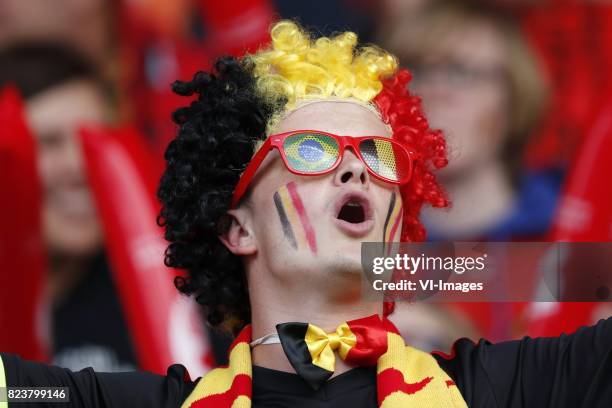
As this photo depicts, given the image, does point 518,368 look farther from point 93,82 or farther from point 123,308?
point 93,82

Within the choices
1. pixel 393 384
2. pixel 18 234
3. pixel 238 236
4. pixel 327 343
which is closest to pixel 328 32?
pixel 18 234

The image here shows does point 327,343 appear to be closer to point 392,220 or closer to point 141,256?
point 392,220

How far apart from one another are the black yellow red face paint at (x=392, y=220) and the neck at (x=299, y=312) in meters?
0.16

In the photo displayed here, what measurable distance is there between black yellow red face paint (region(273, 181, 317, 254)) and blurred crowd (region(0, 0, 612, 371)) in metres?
1.78

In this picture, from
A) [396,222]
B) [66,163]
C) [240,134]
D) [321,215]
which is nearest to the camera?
[321,215]

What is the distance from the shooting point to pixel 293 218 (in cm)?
320

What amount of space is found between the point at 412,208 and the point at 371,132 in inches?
11.3

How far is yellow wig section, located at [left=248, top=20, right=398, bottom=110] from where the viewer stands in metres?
3.48

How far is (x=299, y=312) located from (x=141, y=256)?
4.92 feet

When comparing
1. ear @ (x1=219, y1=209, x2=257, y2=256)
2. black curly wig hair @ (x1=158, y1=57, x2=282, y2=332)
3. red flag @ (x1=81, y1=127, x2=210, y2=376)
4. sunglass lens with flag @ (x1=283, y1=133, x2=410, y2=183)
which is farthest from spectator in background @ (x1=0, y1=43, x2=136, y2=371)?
sunglass lens with flag @ (x1=283, y1=133, x2=410, y2=183)

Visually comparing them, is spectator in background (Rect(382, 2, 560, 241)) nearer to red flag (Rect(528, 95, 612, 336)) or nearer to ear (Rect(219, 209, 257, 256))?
red flag (Rect(528, 95, 612, 336))

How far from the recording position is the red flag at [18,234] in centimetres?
443

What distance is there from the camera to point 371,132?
334cm

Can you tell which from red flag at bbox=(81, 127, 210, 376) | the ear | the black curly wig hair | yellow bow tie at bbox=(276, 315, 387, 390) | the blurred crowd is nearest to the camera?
yellow bow tie at bbox=(276, 315, 387, 390)
